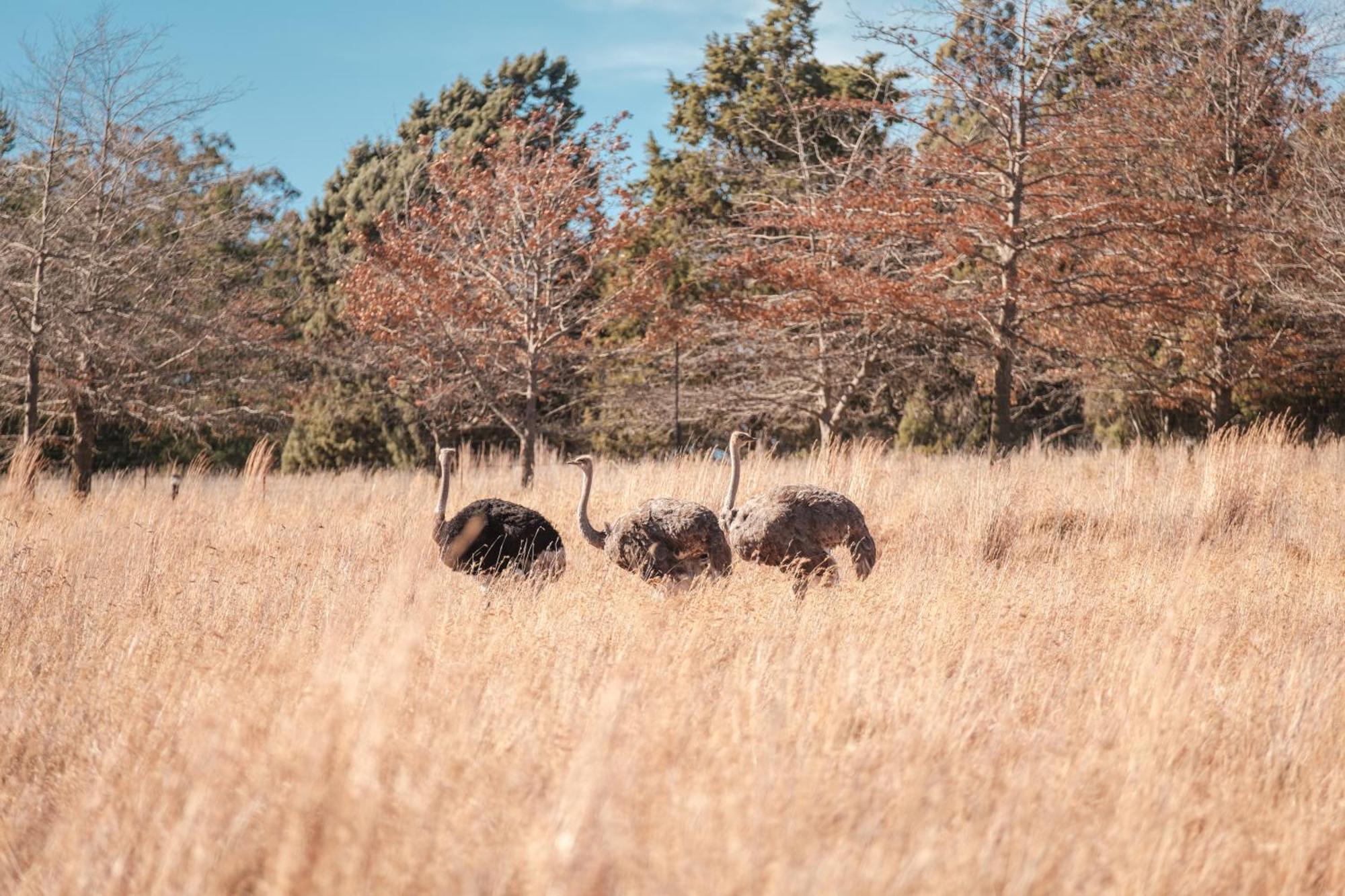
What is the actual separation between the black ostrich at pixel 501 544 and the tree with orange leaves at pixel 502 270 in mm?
6858

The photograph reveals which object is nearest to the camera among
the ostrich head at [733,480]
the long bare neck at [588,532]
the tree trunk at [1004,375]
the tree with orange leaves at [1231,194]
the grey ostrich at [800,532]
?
the grey ostrich at [800,532]

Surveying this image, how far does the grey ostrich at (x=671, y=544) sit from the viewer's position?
636cm

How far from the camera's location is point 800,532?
6523 millimetres

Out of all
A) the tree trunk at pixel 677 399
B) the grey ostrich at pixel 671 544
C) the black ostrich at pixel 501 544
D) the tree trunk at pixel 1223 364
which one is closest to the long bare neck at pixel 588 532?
the black ostrich at pixel 501 544

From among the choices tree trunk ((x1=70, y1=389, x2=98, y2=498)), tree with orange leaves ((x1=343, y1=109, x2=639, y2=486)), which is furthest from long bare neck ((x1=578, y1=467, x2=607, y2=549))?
tree trunk ((x1=70, y1=389, x2=98, y2=498))

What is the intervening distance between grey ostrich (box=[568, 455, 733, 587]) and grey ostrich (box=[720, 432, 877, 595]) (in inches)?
8.5

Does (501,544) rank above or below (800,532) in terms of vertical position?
below

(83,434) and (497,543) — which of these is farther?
(83,434)

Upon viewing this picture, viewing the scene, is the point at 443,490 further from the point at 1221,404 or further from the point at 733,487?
the point at 1221,404

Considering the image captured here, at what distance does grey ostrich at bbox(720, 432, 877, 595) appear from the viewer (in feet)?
21.3

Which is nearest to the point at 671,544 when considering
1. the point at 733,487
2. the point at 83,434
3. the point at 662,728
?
the point at 733,487

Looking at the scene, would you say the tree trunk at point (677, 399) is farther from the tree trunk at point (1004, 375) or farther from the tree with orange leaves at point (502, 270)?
the tree trunk at point (1004, 375)

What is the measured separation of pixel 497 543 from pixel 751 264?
10.6 m

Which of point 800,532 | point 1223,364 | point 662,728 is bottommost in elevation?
point 662,728
